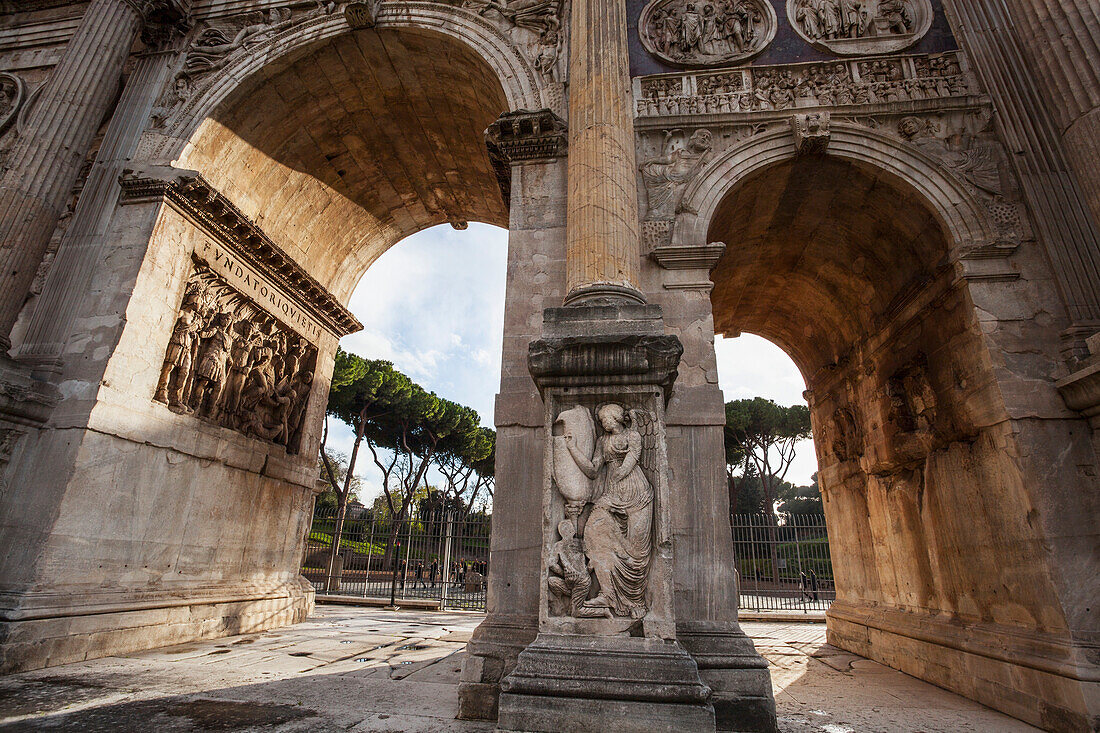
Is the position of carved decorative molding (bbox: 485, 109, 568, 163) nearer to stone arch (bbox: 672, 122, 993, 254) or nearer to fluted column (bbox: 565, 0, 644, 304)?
fluted column (bbox: 565, 0, 644, 304)

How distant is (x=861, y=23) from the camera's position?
8.26m

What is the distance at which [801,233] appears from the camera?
29.1 feet

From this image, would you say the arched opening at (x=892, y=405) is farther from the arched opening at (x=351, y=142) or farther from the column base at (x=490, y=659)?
the column base at (x=490, y=659)

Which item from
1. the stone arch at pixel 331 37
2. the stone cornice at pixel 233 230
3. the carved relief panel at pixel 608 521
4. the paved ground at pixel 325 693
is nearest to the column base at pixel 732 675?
the paved ground at pixel 325 693

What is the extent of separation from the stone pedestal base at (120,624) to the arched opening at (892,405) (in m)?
9.48

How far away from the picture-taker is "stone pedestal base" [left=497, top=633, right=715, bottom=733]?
136 inches

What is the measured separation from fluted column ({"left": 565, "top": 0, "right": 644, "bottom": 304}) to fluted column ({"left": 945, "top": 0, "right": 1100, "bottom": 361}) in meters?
4.82

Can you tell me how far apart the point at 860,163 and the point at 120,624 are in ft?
37.3

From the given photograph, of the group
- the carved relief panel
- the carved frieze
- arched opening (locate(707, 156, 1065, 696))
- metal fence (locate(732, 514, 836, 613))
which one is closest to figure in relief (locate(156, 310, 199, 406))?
the carved frieze

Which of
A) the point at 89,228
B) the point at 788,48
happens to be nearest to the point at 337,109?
the point at 89,228

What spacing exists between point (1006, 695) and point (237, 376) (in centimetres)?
1126

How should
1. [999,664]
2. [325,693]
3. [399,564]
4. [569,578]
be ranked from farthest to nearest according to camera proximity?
[399,564] → [999,664] → [325,693] → [569,578]

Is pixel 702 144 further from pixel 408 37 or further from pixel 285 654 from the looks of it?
pixel 285 654

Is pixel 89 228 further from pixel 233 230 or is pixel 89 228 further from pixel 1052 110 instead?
pixel 1052 110
